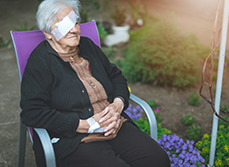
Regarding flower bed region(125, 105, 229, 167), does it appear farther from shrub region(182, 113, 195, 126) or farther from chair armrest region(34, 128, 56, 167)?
chair armrest region(34, 128, 56, 167)

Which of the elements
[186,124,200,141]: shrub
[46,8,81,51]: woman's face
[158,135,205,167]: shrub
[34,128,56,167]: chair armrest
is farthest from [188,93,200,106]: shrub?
[34,128,56,167]: chair armrest

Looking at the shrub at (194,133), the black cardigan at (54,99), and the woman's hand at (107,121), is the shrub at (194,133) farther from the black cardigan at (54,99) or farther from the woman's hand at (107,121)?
the black cardigan at (54,99)

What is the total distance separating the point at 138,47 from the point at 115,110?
2145 mm

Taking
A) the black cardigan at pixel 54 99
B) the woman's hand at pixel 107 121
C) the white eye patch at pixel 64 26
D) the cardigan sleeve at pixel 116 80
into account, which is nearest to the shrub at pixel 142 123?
the cardigan sleeve at pixel 116 80

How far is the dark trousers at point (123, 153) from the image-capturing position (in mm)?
1448

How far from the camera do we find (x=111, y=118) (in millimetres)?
1649

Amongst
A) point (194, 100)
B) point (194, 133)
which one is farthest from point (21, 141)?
point (194, 100)

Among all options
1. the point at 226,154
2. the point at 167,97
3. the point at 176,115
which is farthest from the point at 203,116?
the point at 226,154

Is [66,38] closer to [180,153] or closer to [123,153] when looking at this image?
[123,153]

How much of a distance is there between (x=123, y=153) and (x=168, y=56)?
7.15ft

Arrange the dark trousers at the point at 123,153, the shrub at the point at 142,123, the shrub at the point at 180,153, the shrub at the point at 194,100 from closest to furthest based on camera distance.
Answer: the dark trousers at the point at 123,153 → the shrub at the point at 180,153 → the shrub at the point at 142,123 → the shrub at the point at 194,100

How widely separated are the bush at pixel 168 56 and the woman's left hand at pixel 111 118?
6.11ft

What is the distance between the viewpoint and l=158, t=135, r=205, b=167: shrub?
195cm

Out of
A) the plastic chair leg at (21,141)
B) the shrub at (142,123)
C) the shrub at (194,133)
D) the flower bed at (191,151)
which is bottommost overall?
the shrub at (194,133)
